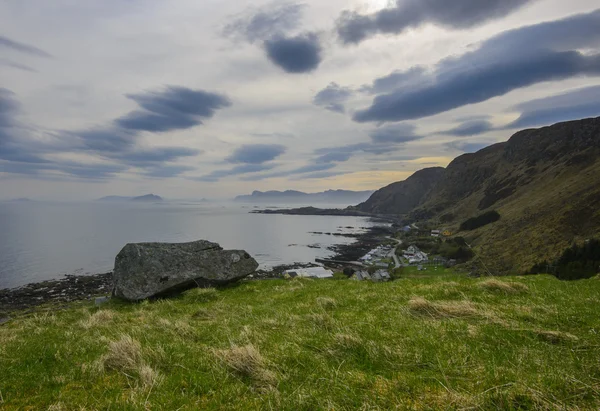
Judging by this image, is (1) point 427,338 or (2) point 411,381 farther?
(1) point 427,338

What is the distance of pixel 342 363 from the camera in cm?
647

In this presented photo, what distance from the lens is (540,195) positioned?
146250 mm

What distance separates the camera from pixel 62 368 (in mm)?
7375

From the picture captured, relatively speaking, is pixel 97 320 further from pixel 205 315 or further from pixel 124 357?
pixel 124 357

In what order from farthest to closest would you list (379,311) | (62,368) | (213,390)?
(379,311), (62,368), (213,390)

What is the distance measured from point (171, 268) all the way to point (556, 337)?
2220 cm

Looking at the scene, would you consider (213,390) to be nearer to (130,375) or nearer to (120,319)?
(130,375)

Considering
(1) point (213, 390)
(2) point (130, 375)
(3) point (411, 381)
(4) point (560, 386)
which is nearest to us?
(4) point (560, 386)

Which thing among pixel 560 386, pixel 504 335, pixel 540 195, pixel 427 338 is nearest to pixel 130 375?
pixel 427 338

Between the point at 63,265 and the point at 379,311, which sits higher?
the point at 379,311

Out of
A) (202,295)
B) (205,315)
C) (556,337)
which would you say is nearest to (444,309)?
(556,337)

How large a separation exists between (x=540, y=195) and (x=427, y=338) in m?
179

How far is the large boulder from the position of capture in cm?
2161

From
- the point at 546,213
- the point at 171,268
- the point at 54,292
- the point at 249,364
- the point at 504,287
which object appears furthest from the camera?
the point at 546,213
